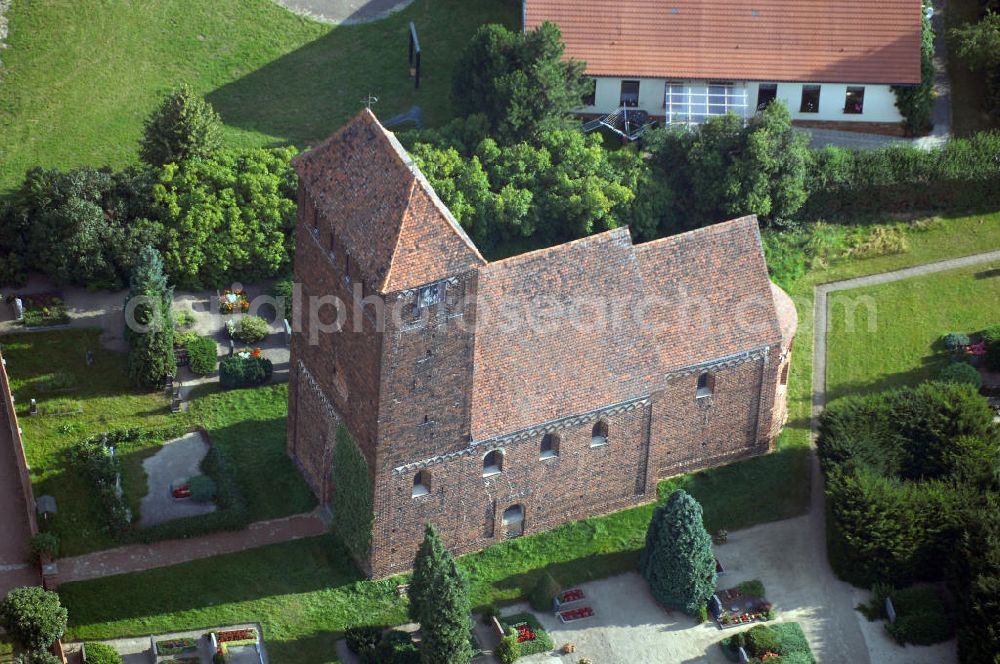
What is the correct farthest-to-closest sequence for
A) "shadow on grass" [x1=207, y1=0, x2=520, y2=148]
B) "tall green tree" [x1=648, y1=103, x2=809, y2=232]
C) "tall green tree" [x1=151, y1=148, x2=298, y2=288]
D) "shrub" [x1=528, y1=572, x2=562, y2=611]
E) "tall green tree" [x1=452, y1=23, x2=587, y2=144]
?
"shadow on grass" [x1=207, y1=0, x2=520, y2=148]
"tall green tree" [x1=452, y1=23, x2=587, y2=144]
"tall green tree" [x1=648, y1=103, x2=809, y2=232]
"tall green tree" [x1=151, y1=148, x2=298, y2=288]
"shrub" [x1=528, y1=572, x2=562, y2=611]

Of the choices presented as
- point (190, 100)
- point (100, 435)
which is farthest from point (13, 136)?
point (100, 435)

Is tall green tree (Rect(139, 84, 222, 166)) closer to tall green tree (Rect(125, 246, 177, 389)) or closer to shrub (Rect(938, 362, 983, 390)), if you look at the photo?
tall green tree (Rect(125, 246, 177, 389))

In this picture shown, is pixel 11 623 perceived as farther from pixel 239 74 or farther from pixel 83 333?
pixel 239 74

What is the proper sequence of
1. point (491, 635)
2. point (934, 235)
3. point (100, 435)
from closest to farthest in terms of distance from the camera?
1. point (491, 635)
2. point (100, 435)
3. point (934, 235)

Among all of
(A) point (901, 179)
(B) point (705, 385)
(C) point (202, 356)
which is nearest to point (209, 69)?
(C) point (202, 356)

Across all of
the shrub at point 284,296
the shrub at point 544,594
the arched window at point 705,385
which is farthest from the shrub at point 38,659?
the arched window at point 705,385

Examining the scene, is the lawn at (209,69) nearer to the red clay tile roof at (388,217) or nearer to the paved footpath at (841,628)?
the red clay tile roof at (388,217)

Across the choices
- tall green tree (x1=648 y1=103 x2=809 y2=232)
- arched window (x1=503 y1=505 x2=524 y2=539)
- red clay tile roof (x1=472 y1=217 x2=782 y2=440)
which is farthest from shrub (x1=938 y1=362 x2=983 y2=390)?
arched window (x1=503 y1=505 x2=524 y2=539)
